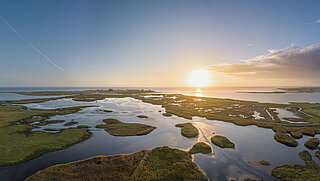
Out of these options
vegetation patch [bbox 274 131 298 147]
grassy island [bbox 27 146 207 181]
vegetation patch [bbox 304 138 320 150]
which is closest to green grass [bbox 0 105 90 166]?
grassy island [bbox 27 146 207 181]

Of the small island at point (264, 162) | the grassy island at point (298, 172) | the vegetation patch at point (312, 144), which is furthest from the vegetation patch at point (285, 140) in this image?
the small island at point (264, 162)

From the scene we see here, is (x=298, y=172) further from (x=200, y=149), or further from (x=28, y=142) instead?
(x=28, y=142)

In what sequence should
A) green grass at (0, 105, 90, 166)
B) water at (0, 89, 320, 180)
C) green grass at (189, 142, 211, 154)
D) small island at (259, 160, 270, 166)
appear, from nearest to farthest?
water at (0, 89, 320, 180), small island at (259, 160, 270, 166), green grass at (0, 105, 90, 166), green grass at (189, 142, 211, 154)

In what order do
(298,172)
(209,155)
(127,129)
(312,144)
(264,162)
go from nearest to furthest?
(298,172) < (264,162) < (209,155) < (312,144) < (127,129)

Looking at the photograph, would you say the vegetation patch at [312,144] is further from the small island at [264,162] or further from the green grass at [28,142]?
the green grass at [28,142]

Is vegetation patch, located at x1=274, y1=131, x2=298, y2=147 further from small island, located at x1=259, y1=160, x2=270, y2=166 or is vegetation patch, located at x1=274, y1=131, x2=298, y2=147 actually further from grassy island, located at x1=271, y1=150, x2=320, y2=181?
small island, located at x1=259, y1=160, x2=270, y2=166

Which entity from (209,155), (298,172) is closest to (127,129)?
(209,155)
